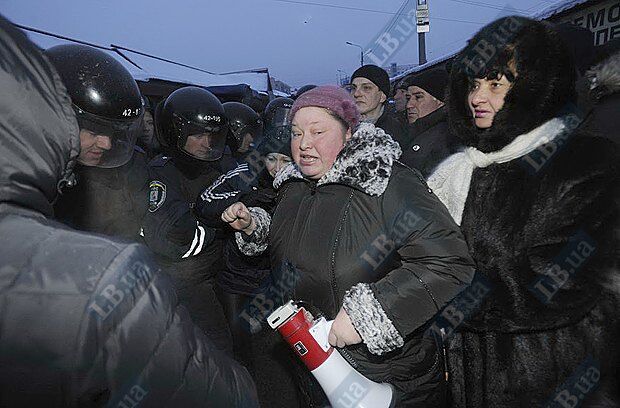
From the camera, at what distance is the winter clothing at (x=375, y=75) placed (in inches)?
177

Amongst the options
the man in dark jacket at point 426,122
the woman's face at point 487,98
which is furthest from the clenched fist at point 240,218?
the man in dark jacket at point 426,122

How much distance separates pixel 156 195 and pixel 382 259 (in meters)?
1.55

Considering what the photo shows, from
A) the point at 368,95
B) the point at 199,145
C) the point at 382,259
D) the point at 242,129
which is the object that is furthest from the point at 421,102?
the point at 382,259

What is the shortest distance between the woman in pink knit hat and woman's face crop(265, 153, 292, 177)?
3.22 ft

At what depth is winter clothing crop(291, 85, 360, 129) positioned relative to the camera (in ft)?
6.41

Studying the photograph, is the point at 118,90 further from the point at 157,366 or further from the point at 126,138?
the point at 157,366

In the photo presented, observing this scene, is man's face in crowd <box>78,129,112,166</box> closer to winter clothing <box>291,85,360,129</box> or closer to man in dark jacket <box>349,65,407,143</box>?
Answer: winter clothing <box>291,85,360,129</box>

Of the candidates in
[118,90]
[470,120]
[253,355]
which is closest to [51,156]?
[118,90]

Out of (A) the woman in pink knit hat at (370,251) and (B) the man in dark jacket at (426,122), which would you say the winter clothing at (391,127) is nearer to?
(B) the man in dark jacket at (426,122)

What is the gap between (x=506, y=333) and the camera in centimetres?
191

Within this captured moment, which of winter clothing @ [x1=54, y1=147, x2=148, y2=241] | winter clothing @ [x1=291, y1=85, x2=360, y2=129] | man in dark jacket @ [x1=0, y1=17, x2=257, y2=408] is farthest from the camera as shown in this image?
winter clothing @ [x1=54, y1=147, x2=148, y2=241]

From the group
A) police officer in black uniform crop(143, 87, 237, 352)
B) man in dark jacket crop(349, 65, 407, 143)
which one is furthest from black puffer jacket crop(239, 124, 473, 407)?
man in dark jacket crop(349, 65, 407, 143)

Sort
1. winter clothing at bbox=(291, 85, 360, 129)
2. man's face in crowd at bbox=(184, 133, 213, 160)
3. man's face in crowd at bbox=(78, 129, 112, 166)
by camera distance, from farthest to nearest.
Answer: man's face in crowd at bbox=(184, 133, 213, 160), man's face in crowd at bbox=(78, 129, 112, 166), winter clothing at bbox=(291, 85, 360, 129)

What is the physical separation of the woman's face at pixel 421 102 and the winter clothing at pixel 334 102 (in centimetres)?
229
